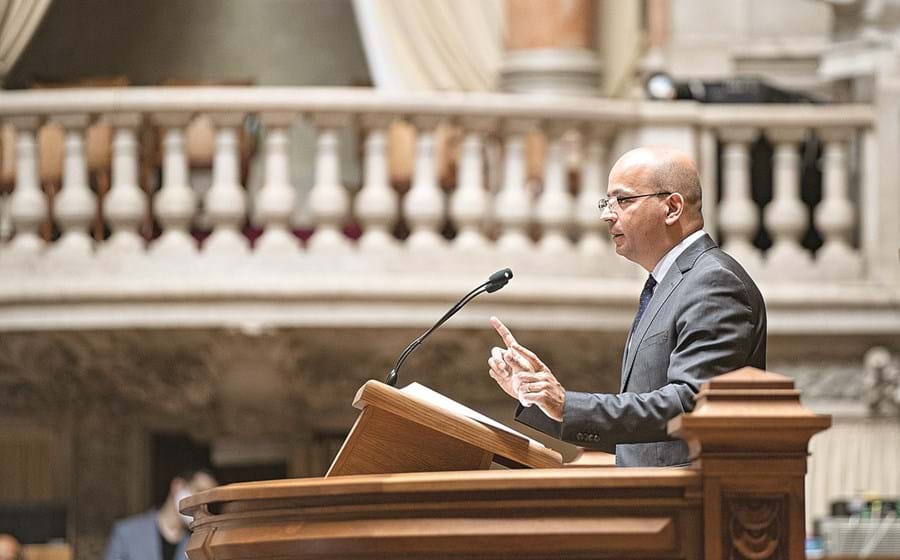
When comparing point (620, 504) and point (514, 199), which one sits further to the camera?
point (514, 199)

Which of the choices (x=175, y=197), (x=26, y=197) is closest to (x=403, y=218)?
(x=175, y=197)

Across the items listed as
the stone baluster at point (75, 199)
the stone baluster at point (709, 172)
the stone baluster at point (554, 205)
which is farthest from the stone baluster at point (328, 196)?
the stone baluster at point (709, 172)

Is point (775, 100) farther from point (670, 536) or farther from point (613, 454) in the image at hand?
point (670, 536)

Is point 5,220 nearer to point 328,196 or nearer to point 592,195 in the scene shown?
point 328,196

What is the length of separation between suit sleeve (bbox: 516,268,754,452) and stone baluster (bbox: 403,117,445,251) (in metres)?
4.22

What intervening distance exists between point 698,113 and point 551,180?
715 millimetres

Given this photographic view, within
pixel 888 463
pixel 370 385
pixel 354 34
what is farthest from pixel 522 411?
pixel 354 34

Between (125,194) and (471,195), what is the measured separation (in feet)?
4.88

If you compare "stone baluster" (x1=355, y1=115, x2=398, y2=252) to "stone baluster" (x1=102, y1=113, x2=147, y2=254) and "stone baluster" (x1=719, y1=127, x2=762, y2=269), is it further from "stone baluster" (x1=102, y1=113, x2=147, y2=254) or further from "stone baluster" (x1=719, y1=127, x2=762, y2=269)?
"stone baluster" (x1=719, y1=127, x2=762, y2=269)

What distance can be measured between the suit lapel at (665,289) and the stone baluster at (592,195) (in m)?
4.15

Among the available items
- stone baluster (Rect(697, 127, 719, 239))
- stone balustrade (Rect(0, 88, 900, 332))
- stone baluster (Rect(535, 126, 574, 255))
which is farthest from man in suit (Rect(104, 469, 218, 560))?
stone baluster (Rect(697, 127, 719, 239))

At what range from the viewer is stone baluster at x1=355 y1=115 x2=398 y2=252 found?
306 inches

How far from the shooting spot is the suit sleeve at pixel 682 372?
10.8 ft

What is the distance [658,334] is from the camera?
11.8ft
